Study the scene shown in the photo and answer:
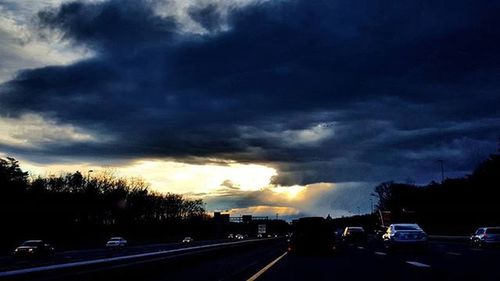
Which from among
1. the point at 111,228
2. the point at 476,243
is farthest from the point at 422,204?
the point at 476,243

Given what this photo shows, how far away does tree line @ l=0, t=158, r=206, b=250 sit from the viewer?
91.4 metres

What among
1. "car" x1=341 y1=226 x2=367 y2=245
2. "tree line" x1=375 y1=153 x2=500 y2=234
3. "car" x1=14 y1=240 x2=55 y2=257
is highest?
"tree line" x1=375 y1=153 x2=500 y2=234

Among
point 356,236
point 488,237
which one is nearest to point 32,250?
point 356,236

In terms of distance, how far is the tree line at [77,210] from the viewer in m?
91.4

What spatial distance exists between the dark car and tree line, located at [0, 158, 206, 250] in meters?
49.8

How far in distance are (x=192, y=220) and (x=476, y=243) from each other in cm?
15813

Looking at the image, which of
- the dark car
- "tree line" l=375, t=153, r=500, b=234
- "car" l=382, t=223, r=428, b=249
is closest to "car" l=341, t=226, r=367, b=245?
"car" l=382, t=223, r=428, b=249

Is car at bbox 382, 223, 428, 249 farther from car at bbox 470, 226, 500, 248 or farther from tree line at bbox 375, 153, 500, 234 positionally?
tree line at bbox 375, 153, 500, 234

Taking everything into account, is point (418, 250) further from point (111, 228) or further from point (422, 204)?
point (422, 204)

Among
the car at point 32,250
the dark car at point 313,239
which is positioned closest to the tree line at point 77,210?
the car at point 32,250

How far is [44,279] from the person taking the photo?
8.65 meters

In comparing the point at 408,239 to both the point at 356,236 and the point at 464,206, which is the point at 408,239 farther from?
the point at 464,206

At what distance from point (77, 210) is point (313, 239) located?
97.0 meters

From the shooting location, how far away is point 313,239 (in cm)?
3241
